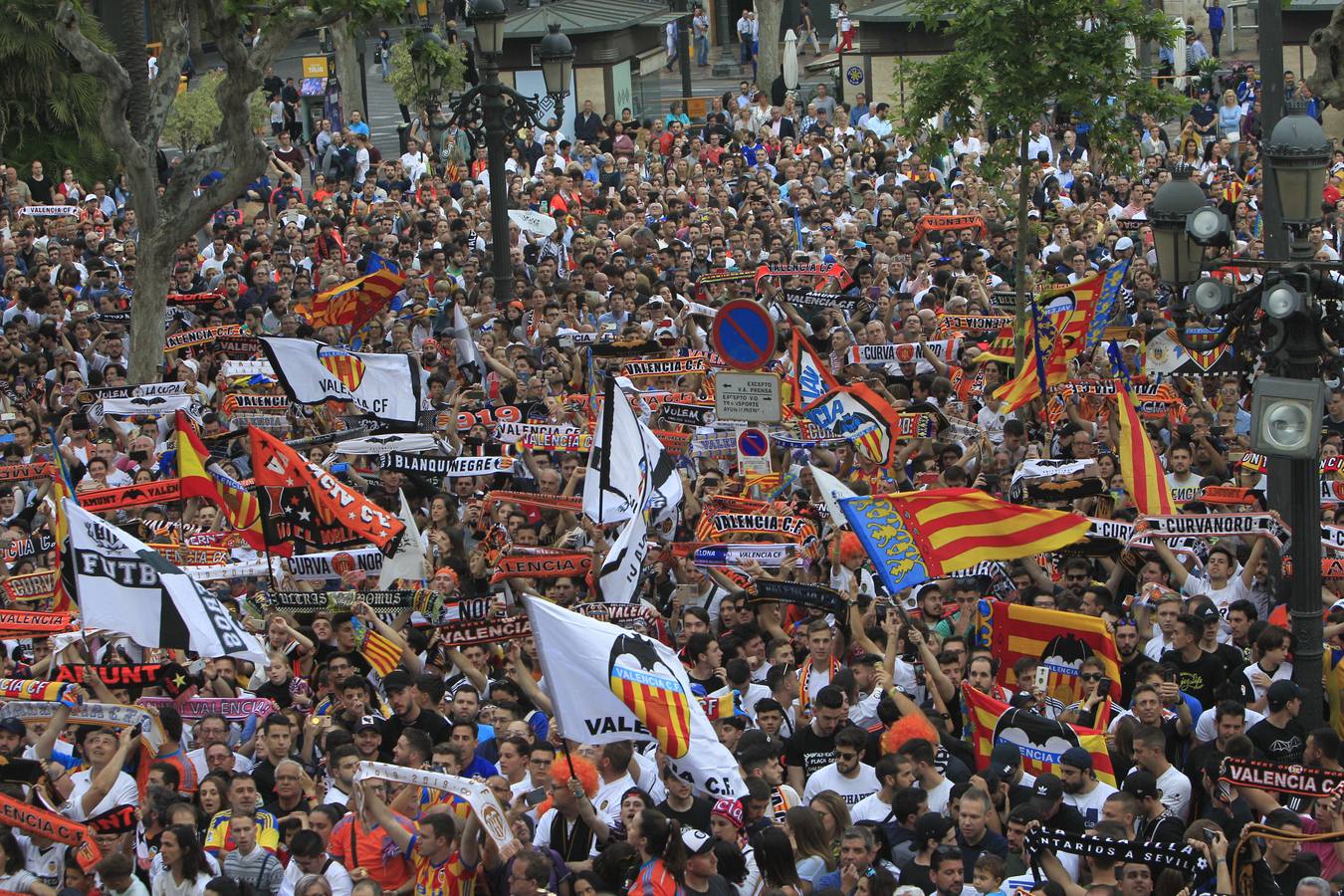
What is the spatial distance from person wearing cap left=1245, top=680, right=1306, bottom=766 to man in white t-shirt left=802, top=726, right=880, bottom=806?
6.04ft

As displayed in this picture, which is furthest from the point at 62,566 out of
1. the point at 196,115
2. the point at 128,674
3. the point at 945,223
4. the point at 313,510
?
the point at 196,115

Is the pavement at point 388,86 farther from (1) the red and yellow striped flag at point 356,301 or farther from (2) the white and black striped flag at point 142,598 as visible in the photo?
(2) the white and black striped flag at point 142,598

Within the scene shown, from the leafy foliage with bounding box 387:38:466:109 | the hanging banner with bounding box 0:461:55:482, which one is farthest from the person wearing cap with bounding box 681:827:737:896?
the leafy foliage with bounding box 387:38:466:109

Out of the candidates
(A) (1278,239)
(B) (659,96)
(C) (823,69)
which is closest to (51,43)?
(B) (659,96)

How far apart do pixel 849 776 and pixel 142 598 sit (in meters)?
4.13

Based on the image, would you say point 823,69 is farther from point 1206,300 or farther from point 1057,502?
point 1206,300

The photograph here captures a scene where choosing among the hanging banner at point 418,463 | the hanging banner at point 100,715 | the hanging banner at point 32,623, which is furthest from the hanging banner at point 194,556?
the hanging banner at point 100,715

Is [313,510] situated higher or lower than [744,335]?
lower

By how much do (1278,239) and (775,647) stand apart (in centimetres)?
369

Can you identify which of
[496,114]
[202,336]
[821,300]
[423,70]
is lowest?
[202,336]

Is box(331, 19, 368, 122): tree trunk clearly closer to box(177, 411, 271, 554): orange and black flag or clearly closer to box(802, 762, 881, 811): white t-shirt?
box(177, 411, 271, 554): orange and black flag

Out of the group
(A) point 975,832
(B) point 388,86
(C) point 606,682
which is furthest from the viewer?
(B) point 388,86

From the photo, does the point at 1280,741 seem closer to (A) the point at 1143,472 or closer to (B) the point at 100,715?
(A) the point at 1143,472

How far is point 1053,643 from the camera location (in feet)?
35.8
